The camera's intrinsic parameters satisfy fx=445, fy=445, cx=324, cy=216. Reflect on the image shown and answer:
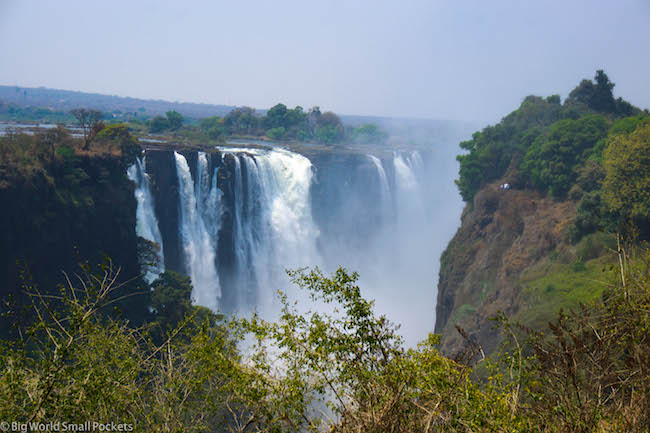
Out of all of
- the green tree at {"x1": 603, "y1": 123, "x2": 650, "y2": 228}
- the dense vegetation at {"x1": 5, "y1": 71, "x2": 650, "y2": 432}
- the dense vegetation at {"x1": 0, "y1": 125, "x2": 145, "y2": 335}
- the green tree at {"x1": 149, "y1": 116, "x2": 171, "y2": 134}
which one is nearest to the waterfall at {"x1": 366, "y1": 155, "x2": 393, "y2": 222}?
the green tree at {"x1": 149, "y1": 116, "x2": 171, "y2": 134}

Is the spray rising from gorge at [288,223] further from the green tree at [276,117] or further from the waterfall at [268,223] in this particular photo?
the green tree at [276,117]

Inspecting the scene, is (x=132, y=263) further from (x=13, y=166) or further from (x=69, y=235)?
(x=13, y=166)

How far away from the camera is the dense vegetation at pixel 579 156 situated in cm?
1825

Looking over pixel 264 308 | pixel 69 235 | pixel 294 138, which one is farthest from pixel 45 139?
pixel 294 138

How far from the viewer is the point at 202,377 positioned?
261 inches

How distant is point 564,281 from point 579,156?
10.6 meters

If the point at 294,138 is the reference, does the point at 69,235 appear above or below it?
below

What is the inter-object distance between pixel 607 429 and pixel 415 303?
31.4 meters

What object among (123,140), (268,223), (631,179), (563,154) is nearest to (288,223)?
(268,223)

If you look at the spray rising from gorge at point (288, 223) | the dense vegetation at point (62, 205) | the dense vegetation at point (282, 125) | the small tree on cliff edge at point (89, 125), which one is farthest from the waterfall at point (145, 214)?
the dense vegetation at point (282, 125)

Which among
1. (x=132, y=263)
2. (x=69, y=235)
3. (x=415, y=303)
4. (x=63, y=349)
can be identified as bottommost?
(x=415, y=303)

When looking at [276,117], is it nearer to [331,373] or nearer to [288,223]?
[288,223]

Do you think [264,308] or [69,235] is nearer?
[69,235]

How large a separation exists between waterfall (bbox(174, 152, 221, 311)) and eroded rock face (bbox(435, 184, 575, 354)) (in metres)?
14.4
